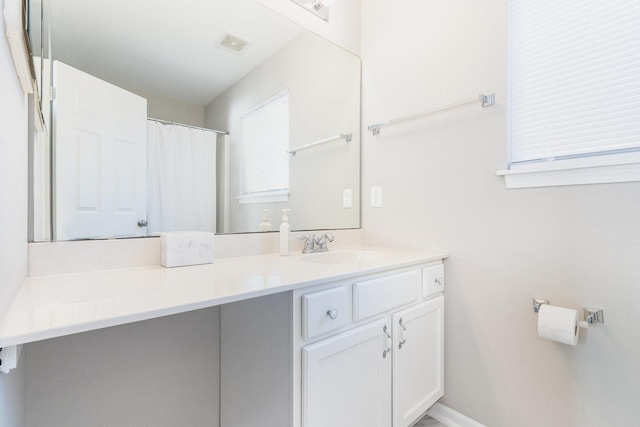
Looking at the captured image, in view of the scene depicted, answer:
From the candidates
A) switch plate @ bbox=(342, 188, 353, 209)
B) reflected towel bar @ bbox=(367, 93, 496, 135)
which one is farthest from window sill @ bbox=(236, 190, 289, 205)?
reflected towel bar @ bbox=(367, 93, 496, 135)

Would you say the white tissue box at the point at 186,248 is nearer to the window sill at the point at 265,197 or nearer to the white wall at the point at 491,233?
the window sill at the point at 265,197

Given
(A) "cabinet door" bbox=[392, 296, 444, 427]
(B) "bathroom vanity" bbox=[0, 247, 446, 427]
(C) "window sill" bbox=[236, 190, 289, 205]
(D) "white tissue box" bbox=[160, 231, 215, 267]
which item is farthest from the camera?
(C) "window sill" bbox=[236, 190, 289, 205]

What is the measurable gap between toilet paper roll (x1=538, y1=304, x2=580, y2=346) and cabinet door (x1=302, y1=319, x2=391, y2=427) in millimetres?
555

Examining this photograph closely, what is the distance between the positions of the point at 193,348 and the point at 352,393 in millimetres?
688

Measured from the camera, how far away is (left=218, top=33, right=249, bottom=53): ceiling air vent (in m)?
1.38

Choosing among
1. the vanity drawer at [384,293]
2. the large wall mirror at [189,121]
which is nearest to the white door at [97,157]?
the large wall mirror at [189,121]

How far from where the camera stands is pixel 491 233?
134 centimetres

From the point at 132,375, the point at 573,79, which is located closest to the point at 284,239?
the point at 132,375

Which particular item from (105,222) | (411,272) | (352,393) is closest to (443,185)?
(411,272)

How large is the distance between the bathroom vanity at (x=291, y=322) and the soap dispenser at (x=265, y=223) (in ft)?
0.59

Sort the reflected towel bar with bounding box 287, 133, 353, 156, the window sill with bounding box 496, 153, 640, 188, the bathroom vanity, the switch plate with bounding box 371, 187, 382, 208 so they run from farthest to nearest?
1. the switch plate with bounding box 371, 187, 382, 208
2. the reflected towel bar with bounding box 287, 133, 353, 156
3. the window sill with bounding box 496, 153, 640, 188
4. the bathroom vanity

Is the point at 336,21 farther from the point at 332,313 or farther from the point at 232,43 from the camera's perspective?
the point at 332,313

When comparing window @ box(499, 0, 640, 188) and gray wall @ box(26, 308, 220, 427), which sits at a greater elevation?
window @ box(499, 0, 640, 188)

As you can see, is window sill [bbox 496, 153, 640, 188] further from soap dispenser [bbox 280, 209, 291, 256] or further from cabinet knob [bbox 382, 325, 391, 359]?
soap dispenser [bbox 280, 209, 291, 256]
